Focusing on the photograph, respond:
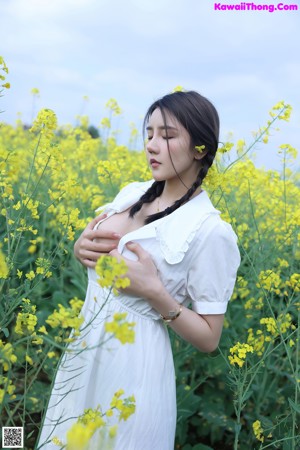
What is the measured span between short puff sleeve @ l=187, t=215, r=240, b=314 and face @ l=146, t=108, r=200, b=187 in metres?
0.15

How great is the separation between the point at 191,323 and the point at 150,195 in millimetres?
395

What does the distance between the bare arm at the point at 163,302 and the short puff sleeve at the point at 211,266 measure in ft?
0.11

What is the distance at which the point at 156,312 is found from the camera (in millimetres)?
1271

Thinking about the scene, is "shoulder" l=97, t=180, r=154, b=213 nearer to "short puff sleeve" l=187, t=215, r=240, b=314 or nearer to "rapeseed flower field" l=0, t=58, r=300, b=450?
"rapeseed flower field" l=0, t=58, r=300, b=450

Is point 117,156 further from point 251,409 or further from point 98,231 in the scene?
point 98,231

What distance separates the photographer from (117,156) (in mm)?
3115

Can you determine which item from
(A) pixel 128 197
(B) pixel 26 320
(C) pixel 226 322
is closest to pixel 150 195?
(A) pixel 128 197

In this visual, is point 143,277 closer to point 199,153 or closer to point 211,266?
point 211,266

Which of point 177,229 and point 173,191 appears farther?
point 173,191

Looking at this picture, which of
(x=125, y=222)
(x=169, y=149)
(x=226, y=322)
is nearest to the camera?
(x=169, y=149)

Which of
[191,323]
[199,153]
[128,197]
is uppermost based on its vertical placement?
[199,153]

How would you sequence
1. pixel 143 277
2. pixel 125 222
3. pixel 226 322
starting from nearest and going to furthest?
pixel 143 277 → pixel 125 222 → pixel 226 322

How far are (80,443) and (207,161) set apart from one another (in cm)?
89

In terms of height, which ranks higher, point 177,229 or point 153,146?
point 153,146
